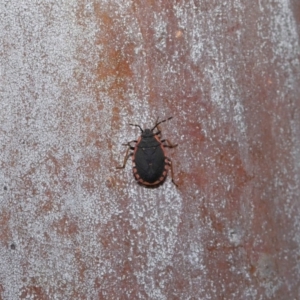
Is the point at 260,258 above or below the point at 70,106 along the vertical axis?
below

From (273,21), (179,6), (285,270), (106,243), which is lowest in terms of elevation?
(285,270)

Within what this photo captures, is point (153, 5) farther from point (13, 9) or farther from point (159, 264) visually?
point (159, 264)

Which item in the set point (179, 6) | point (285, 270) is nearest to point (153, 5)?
point (179, 6)
